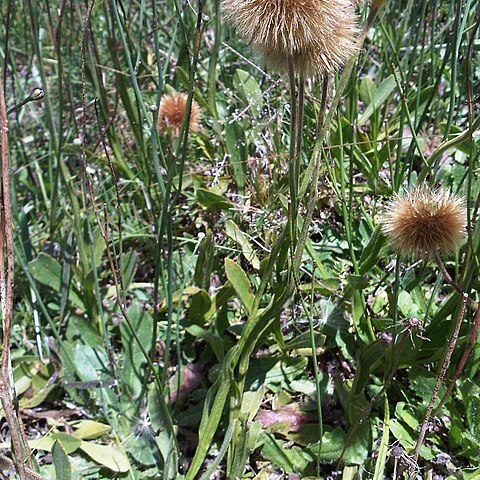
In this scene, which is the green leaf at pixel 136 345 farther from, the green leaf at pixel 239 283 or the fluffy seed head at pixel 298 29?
the fluffy seed head at pixel 298 29

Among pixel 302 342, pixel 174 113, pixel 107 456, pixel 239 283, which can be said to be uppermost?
pixel 174 113

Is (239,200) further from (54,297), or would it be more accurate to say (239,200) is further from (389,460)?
(389,460)

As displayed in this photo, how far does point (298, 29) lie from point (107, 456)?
0.97 metres

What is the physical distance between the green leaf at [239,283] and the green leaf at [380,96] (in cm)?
71

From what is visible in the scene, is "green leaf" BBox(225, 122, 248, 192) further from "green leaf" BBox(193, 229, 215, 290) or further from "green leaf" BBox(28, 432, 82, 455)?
"green leaf" BBox(28, 432, 82, 455)

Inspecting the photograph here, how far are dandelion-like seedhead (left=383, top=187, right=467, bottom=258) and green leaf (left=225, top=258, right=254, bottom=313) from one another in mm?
384

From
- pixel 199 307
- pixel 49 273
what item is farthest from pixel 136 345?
pixel 49 273

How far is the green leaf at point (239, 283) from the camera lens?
1.32 m

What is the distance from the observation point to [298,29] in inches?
33.0

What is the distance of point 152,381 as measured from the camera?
1477 millimetres

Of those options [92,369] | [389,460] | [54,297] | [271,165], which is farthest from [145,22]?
[389,460]

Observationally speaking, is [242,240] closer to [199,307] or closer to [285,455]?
[199,307]

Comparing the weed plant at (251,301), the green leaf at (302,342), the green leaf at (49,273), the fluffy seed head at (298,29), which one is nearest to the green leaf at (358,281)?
the weed plant at (251,301)

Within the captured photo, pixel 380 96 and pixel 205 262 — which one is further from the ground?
pixel 380 96
